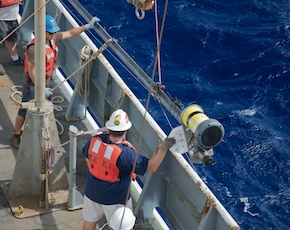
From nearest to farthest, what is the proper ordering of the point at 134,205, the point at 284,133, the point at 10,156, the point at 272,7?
the point at 134,205 < the point at 10,156 < the point at 284,133 < the point at 272,7

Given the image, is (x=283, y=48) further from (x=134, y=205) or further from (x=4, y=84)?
(x=134, y=205)

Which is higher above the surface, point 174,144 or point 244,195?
point 174,144

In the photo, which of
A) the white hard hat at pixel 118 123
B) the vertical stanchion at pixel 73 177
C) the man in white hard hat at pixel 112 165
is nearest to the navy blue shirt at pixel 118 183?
the man in white hard hat at pixel 112 165

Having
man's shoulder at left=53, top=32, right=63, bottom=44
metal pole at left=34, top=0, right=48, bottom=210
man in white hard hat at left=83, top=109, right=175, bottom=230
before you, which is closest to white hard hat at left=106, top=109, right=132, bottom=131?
man in white hard hat at left=83, top=109, right=175, bottom=230

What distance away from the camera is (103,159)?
695 cm

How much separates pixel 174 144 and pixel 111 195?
0.92 m

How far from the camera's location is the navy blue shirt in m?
6.91

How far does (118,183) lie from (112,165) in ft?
0.80

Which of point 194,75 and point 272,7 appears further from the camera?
point 272,7

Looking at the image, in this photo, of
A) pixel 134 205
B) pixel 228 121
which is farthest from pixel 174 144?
pixel 228 121

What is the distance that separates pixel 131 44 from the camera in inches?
695

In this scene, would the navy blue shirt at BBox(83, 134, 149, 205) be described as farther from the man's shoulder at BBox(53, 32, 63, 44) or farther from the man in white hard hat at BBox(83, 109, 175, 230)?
the man's shoulder at BBox(53, 32, 63, 44)

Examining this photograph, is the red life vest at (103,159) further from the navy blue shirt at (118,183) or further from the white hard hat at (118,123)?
the white hard hat at (118,123)

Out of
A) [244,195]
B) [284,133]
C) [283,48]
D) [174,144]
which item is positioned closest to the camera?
[174,144]
